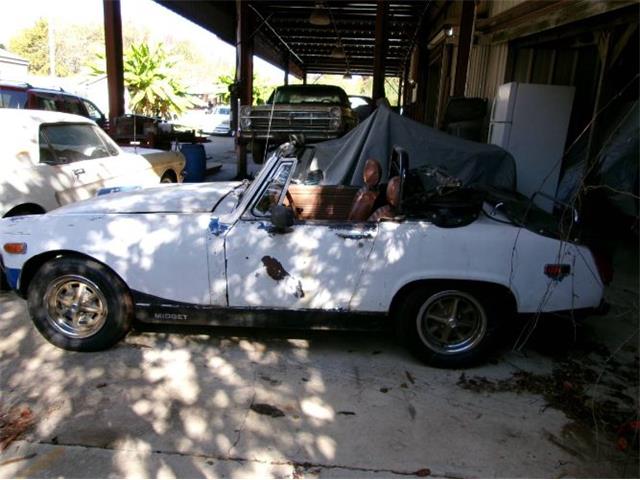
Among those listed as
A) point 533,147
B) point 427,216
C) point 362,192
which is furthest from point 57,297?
point 533,147

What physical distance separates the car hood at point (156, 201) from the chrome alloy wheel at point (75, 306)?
526 millimetres

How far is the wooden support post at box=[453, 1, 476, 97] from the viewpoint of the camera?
357 inches

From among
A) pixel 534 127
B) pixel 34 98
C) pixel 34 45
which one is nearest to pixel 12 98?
pixel 34 98

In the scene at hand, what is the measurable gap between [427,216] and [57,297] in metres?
2.58

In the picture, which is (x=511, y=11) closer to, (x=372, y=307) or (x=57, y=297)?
(x=372, y=307)

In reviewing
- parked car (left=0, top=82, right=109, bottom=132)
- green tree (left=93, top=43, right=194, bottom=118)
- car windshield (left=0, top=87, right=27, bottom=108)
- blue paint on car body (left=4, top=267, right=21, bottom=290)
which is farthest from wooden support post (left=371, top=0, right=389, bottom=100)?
green tree (left=93, top=43, right=194, bottom=118)

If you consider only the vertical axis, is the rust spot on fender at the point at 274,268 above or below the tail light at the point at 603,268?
below

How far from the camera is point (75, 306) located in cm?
361

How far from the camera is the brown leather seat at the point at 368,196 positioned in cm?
380

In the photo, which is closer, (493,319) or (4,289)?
(493,319)

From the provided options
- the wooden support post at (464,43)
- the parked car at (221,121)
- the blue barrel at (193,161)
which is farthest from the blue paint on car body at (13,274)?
the parked car at (221,121)

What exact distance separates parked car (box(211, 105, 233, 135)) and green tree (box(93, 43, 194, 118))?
212 cm

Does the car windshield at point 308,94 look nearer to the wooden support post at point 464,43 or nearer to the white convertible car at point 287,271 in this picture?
the wooden support post at point 464,43

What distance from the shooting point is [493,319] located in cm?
347
